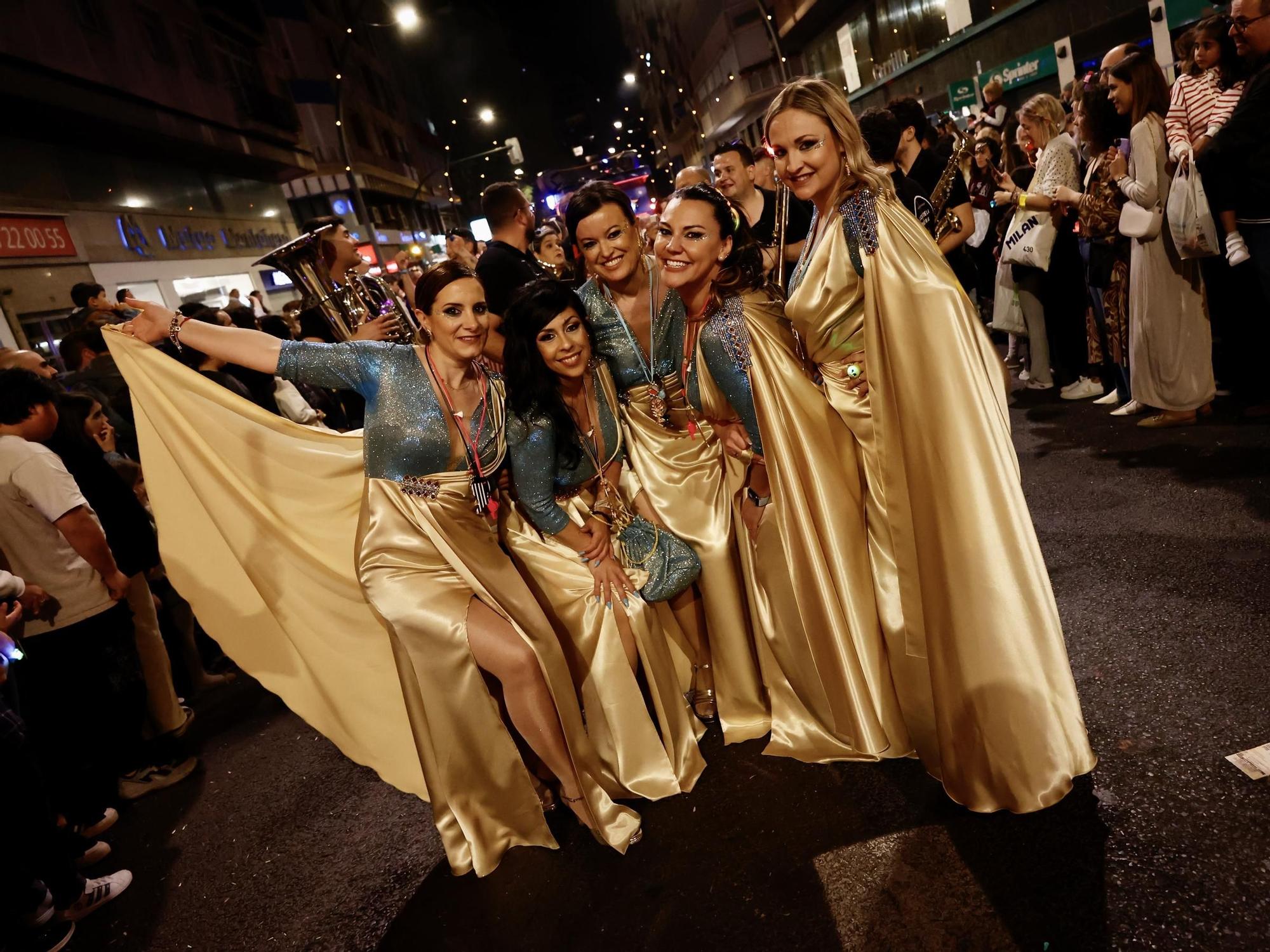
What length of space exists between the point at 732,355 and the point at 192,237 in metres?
17.9

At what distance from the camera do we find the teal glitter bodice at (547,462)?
268 centimetres

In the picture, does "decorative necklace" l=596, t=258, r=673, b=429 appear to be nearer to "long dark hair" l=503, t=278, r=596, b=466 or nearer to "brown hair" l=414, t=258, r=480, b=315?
"long dark hair" l=503, t=278, r=596, b=466

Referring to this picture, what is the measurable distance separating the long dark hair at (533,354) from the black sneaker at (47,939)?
100 inches

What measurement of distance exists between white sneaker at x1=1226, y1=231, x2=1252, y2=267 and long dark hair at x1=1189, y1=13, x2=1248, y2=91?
33.4 inches

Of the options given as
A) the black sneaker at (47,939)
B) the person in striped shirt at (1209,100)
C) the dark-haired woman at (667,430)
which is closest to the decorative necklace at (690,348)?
the dark-haired woman at (667,430)

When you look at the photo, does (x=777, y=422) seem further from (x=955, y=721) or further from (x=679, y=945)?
(x=679, y=945)

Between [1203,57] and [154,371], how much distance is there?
5.66 meters

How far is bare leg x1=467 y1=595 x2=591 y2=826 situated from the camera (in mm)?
2506

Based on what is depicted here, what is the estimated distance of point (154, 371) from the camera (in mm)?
2900

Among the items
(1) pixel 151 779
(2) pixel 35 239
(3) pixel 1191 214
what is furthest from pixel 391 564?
(2) pixel 35 239

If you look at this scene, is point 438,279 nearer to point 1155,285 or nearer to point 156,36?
point 1155,285

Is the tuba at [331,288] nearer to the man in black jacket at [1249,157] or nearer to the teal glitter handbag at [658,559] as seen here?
the teal glitter handbag at [658,559]

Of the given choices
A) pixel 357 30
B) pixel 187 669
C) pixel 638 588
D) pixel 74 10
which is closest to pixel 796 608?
pixel 638 588

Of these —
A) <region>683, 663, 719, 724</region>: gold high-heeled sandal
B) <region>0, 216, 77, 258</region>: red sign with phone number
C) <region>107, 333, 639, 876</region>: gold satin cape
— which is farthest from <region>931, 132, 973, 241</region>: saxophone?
<region>0, 216, 77, 258</region>: red sign with phone number
